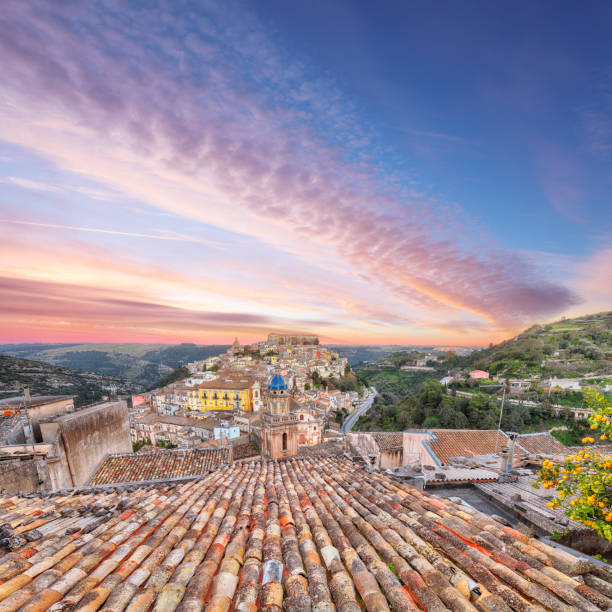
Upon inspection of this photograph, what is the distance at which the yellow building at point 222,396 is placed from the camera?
153 ft

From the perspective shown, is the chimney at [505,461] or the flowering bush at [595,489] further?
the chimney at [505,461]

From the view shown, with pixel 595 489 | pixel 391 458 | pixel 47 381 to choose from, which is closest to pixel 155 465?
pixel 391 458

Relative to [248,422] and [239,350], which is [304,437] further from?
[239,350]

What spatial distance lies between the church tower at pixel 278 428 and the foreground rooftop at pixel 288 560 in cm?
1581

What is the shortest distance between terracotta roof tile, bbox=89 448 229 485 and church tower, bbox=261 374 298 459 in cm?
485

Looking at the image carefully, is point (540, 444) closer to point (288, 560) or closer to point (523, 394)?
point (288, 560)

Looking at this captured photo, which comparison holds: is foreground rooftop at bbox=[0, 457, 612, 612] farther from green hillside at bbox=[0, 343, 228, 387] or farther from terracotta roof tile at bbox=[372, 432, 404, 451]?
green hillside at bbox=[0, 343, 228, 387]

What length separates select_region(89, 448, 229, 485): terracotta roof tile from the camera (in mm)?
12656

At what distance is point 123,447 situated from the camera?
15.8 m

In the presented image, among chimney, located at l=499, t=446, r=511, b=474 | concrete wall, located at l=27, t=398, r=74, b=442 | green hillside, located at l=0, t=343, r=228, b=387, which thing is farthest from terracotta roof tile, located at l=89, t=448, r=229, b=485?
green hillside, located at l=0, t=343, r=228, b=387

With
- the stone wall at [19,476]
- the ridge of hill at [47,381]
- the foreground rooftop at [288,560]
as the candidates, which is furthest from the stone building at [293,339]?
the foreground rooftop at [288,560]

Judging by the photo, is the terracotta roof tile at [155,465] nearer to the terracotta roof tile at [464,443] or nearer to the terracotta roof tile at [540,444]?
the terracotta roof tile at [464,443]

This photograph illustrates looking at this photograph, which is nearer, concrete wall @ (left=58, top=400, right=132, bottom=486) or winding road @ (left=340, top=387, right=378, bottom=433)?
concrete wall @ (left=58, top=400, right=132, bottom=486)

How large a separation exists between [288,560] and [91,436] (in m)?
13.7
